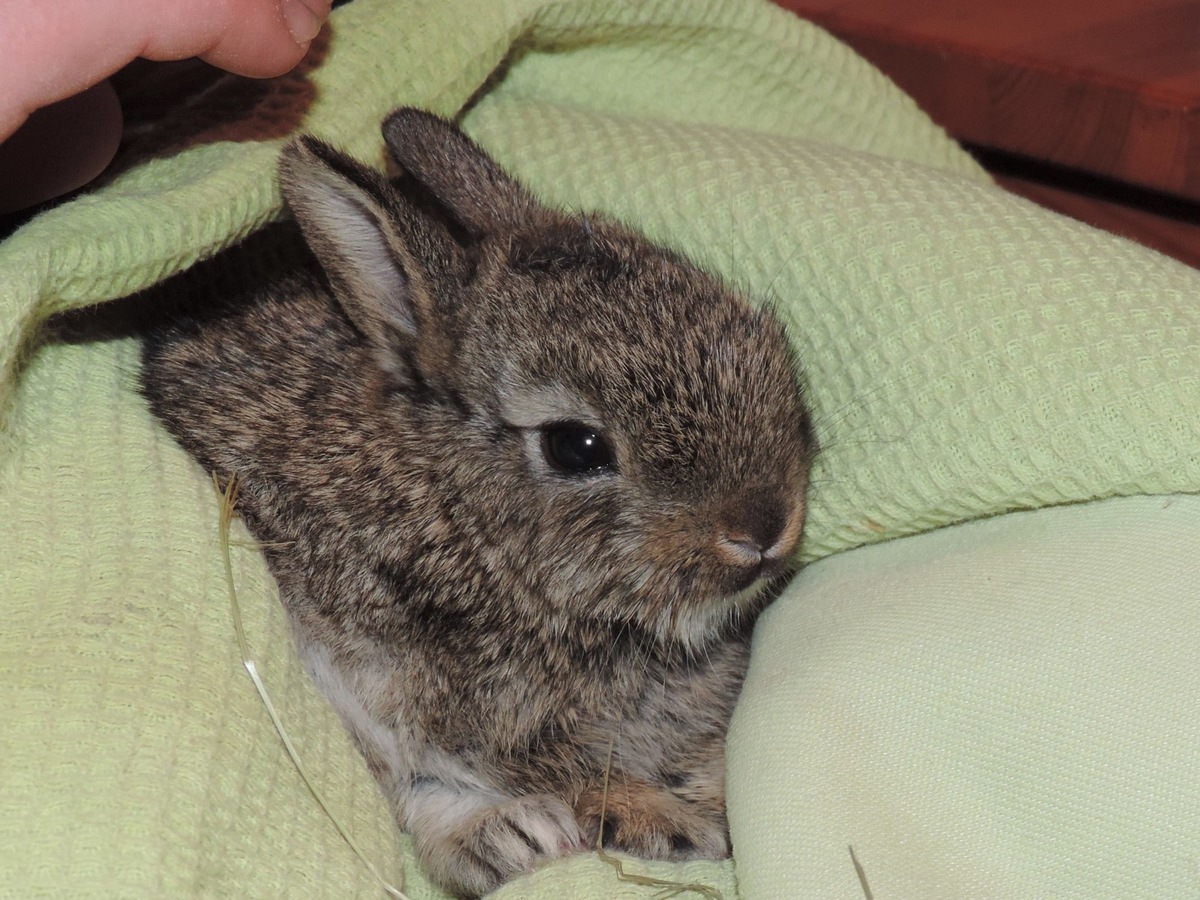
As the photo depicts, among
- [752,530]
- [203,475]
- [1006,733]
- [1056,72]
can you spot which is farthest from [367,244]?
[1056,72]

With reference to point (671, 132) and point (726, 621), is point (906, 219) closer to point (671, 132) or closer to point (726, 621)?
point (671, 132)

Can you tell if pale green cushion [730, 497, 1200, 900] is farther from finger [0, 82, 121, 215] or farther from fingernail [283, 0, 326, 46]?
finger [0, 82, 121, 215]

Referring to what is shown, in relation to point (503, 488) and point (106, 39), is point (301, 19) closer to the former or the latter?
point (106, 39)

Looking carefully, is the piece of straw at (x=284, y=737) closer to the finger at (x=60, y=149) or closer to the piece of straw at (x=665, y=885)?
the piece of straw at (x=665, y=885)

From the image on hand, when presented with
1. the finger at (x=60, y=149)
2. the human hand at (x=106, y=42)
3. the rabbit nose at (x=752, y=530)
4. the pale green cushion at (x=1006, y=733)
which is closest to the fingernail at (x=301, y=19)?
the human hand at (x=106, y=42)

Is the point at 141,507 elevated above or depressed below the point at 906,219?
below

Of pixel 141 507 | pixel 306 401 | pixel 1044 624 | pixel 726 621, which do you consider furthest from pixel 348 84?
pixel 1044 624
